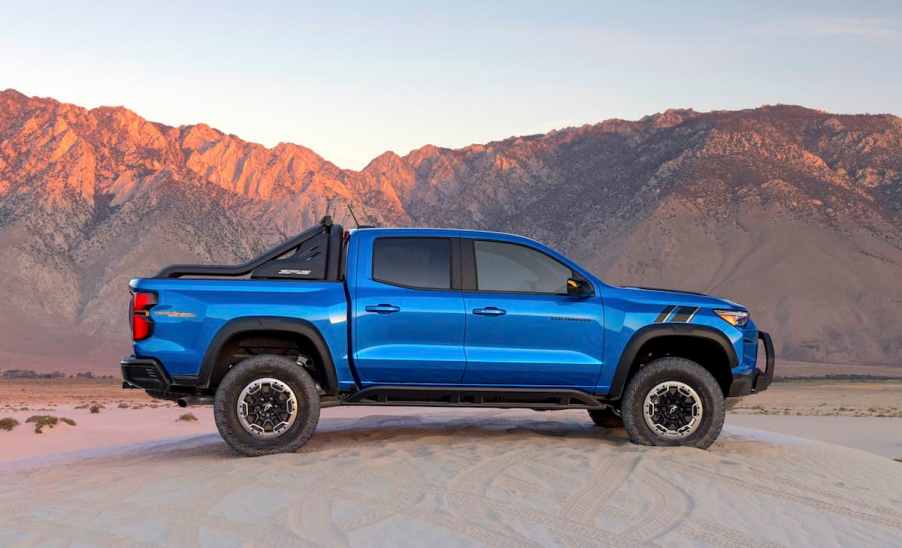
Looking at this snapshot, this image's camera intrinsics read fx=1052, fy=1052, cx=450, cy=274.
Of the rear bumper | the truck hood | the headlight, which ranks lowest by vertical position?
the rear bumper

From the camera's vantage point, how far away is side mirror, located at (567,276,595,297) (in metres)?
9.69

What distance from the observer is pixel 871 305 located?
92500mm

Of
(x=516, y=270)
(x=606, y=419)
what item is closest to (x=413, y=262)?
(x=516, y=270)

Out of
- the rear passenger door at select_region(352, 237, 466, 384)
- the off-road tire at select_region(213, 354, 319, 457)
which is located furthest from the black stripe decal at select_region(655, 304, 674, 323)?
the off-road tire at select_region(213, 354, 319, 457)

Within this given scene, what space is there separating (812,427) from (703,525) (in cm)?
1850

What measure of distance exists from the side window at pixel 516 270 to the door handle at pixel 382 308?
2.77 feet

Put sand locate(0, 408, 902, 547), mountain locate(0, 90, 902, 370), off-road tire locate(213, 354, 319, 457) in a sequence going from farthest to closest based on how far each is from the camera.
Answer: mountain locate(0, 90, 902, 370) → off-road tire locate(213, 354, 319, 457) → sand locate(0, 408, 902, 547)

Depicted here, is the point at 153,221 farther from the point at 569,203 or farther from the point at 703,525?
the point at 703,525

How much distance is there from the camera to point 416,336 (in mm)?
9656

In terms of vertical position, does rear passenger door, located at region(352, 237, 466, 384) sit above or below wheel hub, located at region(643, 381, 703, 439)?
above

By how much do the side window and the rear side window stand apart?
0.32 m

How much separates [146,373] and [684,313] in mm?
5057

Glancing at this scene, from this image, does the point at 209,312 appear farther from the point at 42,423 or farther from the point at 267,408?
the point at 42,423

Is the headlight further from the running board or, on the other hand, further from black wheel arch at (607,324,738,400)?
the running board
